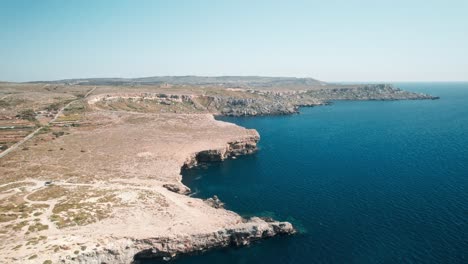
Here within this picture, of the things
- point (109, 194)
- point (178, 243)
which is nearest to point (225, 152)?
point (109, 194)

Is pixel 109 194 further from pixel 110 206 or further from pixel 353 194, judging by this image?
pixel 353 194

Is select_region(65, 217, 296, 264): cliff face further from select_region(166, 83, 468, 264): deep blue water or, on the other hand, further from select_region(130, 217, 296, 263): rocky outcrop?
select_region(166, 83, 468, 264): deep blue water

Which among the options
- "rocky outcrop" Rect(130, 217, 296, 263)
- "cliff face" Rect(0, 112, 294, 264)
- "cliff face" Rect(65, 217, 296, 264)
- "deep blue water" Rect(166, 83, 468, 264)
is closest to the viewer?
"cliff face" Rect(65, 217, 296, 264)

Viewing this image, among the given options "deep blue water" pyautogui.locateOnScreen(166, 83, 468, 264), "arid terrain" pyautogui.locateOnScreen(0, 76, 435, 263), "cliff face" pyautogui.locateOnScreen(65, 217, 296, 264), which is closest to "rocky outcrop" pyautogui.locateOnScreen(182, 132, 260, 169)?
"arid terrain" pyautogui.locateOnScreen(0, 76, 435, 263)

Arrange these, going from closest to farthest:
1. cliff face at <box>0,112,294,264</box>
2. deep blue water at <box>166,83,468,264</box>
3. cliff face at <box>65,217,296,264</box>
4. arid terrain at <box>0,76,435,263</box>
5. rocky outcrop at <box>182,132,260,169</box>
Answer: cliff face at <box>65,217,296,264</box>
cliff face at <box>0,112,294,264</box>
arid terrain at <box>0,76,435,263</box>
deep blue water at <box>166,83,468,264</box>
rocky outcrop at <box>182,132,260,169</box>

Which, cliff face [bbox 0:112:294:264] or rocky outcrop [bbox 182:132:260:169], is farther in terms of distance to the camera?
rocky outcrop [bbox 182:132:260:169]

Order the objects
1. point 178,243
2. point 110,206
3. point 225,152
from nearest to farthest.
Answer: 1. point 178,243
2. point 110,206
3. point 225,152

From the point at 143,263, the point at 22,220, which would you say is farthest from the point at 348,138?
the point at 22,220

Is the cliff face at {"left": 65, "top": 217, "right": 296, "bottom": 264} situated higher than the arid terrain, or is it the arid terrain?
the arid terrain
